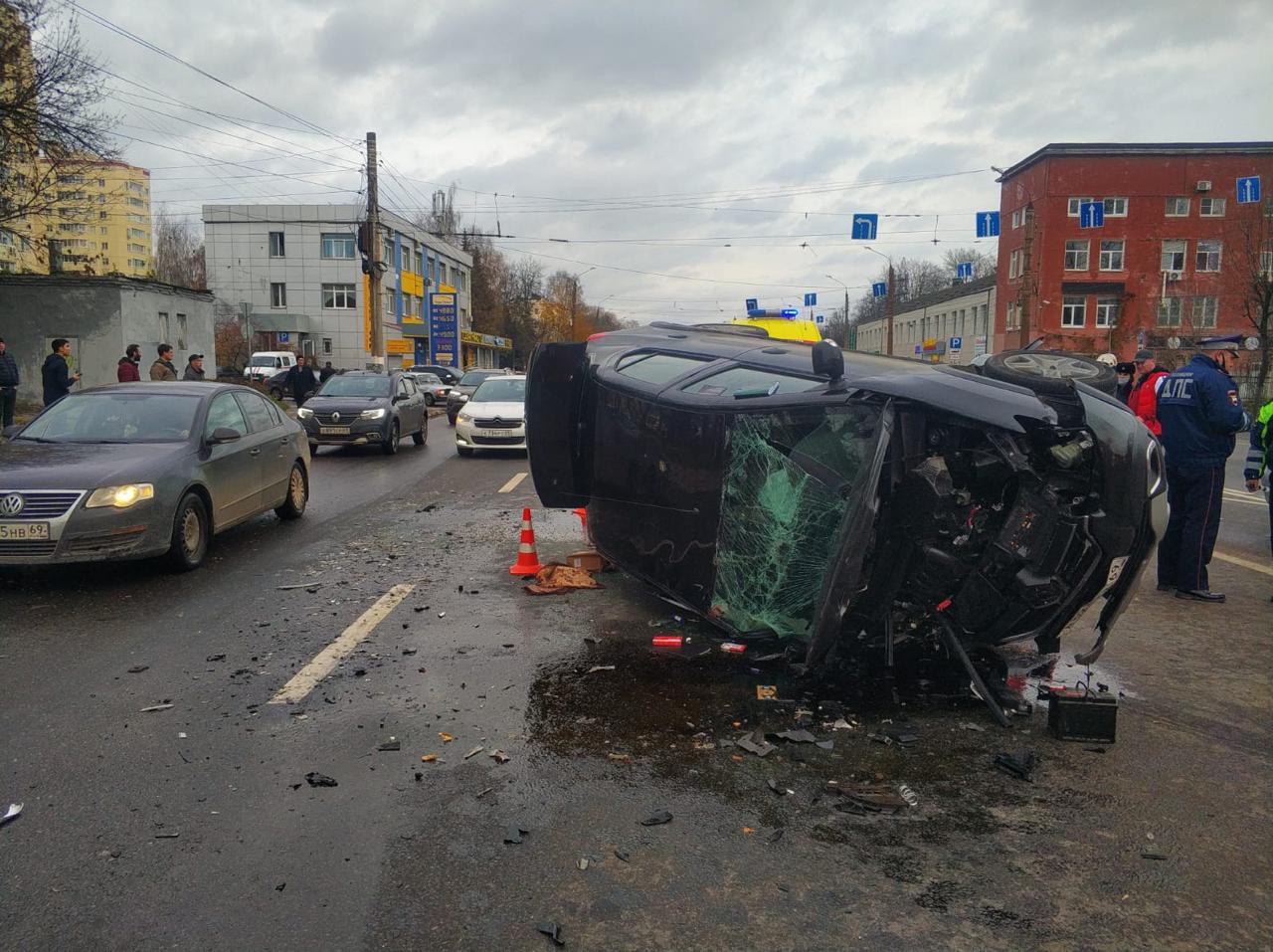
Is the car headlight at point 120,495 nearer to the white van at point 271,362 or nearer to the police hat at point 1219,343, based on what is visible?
the police hat at point 1219,343

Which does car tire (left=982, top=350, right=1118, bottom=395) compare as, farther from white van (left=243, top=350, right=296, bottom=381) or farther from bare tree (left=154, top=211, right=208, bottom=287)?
bare tree (left=154, top=211, right=208, bottom=287)

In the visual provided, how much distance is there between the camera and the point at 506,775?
11.7ft

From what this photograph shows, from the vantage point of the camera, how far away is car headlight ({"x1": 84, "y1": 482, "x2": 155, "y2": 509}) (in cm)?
623

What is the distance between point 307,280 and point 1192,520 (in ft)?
200

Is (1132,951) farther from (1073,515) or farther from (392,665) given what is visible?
(392,665)

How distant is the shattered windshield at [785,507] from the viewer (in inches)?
165

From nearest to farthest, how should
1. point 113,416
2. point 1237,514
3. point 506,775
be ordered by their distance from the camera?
point 506,775 → point 113,416 → point 1237,514

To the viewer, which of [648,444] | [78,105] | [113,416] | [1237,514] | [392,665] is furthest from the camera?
[78,105]

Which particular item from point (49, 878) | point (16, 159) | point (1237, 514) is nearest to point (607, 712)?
point (49, 878)

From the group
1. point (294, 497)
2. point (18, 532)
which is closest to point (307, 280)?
point (294, 497)

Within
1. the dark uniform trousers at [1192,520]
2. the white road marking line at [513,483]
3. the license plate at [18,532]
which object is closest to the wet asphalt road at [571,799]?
the license plate at [18,532]

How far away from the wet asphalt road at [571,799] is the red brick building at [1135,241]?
54743mm

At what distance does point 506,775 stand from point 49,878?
1513 millimetres

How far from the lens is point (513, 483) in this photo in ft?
41.9
